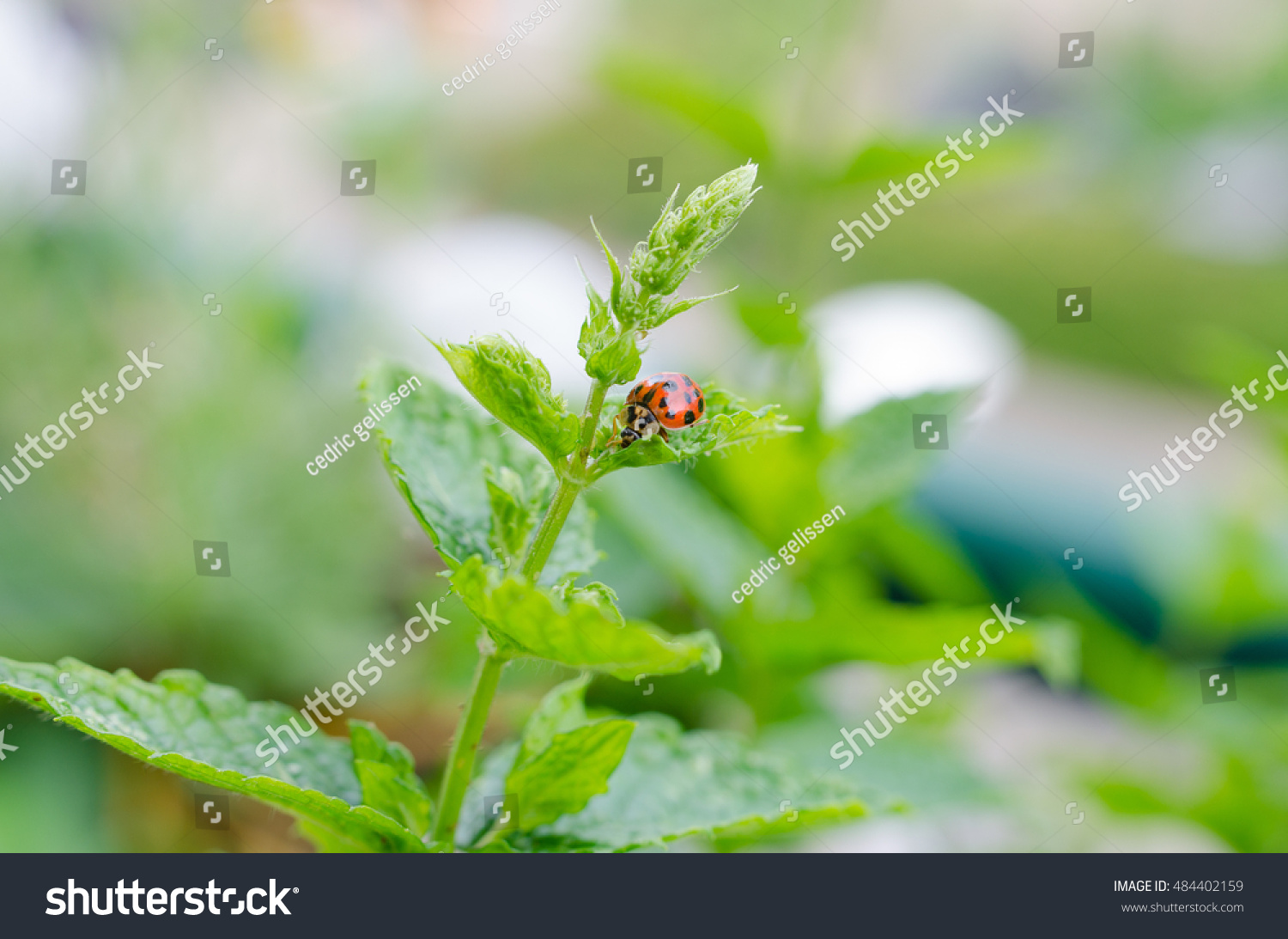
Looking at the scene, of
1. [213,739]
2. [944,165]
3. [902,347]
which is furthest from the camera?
[902,347]

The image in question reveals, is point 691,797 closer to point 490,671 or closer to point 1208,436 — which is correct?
point 490,671

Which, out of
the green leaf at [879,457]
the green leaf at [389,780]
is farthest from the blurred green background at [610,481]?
the green leaf at [389,780]

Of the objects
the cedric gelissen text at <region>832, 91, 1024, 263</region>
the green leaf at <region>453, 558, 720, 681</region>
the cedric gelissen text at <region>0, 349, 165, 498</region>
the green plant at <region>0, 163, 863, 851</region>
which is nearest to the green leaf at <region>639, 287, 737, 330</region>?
the green plant at <region>0, 163, 863, 851</region>

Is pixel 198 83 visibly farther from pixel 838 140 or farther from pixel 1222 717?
pixel 1222 717

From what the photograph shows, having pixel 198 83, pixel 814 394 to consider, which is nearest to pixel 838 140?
pixel 814 394

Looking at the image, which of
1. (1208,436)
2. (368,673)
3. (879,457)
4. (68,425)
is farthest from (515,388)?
(1208,436)

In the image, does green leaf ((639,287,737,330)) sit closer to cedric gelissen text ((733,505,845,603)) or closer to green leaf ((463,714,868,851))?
green leaf ((463,714,868,851))
